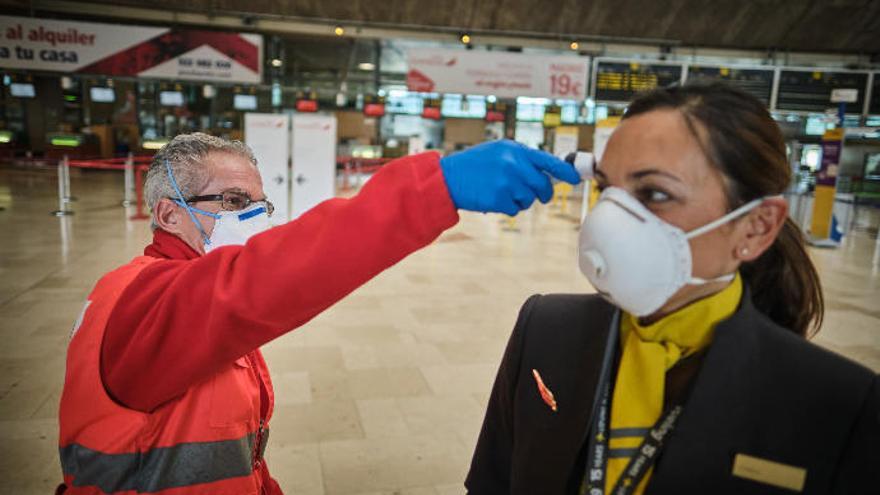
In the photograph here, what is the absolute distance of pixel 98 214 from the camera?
37.9ft

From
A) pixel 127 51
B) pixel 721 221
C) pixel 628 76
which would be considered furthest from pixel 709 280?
pixel 127 51

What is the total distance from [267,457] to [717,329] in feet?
8.95

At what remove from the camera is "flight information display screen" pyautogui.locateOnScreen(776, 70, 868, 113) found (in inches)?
532

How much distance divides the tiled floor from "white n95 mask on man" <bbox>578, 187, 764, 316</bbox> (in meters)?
2.18

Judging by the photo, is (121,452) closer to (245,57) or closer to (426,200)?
(426,200)

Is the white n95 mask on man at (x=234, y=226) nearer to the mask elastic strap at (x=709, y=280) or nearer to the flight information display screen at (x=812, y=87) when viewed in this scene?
the mask elastic strap at (x=709, y=280)

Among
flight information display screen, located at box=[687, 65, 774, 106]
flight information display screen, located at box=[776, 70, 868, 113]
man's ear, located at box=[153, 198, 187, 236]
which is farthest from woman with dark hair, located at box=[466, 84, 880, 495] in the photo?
flight information display screen, located at box=[776, 70, 868, 113]

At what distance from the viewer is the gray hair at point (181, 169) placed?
175cm

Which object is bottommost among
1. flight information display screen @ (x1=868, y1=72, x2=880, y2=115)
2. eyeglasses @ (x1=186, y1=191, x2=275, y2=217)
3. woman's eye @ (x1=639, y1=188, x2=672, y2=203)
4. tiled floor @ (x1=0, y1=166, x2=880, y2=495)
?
tiled floor @ (x1=0, y1=166, x2=880, y2=495)

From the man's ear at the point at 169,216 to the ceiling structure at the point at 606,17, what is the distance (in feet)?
49.0

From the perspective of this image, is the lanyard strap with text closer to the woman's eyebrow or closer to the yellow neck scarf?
the yellow neck scarf

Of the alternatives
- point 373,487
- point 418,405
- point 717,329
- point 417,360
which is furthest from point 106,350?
point 417,360

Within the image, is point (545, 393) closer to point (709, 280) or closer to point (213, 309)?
point (709, 280)

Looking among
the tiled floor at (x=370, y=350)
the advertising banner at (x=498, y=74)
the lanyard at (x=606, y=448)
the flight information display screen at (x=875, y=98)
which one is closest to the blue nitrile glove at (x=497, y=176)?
the lanyard at (x=606, y=448)
